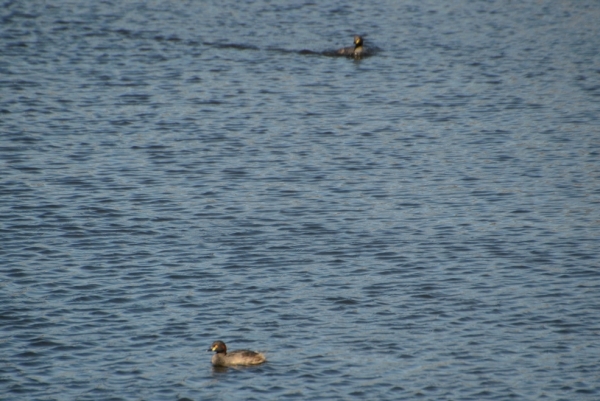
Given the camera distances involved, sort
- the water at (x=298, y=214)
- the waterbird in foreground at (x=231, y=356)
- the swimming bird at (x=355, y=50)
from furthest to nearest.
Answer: the swimming bird at (x=355, y=50) < the water at (x=298, y=214) < the waterbird in foreground at (x=231, y=356)

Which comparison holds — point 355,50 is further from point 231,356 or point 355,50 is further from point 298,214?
point 231,356

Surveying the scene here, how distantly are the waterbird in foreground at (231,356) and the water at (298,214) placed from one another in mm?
186

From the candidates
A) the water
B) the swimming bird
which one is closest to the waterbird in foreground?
the water

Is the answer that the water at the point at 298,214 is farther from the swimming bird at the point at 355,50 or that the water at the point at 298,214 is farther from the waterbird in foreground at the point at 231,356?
the swimming bird at the point at 355,50

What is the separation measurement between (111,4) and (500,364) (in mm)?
40946

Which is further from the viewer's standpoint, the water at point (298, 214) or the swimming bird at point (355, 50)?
the swimming bird at point (355, 50)

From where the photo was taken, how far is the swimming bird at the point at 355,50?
44031mm

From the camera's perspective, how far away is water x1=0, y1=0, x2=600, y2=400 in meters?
18.5

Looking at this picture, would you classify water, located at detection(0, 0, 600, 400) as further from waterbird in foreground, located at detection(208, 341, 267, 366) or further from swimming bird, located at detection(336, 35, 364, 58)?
swimming bird, located at detection(336, 35, 364, 58)

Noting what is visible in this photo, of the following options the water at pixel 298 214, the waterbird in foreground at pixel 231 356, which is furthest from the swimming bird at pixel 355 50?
the waterbird in foreground at pixel 231 356

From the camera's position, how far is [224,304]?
20812mm

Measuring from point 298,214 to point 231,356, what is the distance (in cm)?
883

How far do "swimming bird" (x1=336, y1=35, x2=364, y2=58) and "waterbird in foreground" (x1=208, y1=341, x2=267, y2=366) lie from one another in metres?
27.7

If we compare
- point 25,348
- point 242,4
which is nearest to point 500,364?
point 25,348
